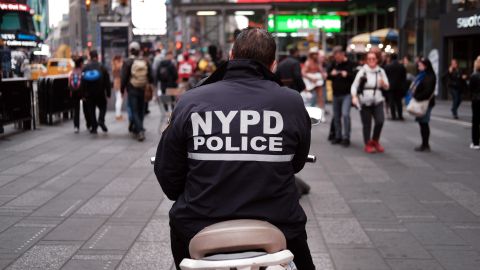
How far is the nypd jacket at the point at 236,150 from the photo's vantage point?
9.16 feet

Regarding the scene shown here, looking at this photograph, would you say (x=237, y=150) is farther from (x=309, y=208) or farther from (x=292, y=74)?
(x=292, y=74)

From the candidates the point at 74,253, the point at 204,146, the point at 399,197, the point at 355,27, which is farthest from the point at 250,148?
the point at 355,27

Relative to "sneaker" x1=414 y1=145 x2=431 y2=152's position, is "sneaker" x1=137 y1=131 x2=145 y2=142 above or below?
above

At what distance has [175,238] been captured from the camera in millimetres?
3010

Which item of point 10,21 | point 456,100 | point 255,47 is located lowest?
point 456,100

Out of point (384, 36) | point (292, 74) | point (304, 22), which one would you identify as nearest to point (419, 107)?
point (292, 74)

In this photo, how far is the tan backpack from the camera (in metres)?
13.3

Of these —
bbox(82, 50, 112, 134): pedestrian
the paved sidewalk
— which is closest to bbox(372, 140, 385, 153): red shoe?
the paved sidewalk

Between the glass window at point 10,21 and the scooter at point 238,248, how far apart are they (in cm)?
2841

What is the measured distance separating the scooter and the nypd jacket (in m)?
0.15

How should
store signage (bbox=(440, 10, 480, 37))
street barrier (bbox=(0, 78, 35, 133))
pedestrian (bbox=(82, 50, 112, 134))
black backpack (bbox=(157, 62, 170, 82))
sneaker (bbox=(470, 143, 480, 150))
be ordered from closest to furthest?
sneaker (bbox=(470, 143, 480, 150)), street barrier (bbox=(0, 78, 35, 133)), pedestrian (bbox=(82, 50, 112, 134)), black backpack (bbox=(157, 62, 170, 82)), store signage (bbox=(440, 10, 480, 37))

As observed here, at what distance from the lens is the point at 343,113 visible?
12.6m

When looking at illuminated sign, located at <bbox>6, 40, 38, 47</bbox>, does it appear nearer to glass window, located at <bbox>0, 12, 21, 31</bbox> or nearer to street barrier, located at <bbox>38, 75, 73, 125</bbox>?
glass window, located at <bbox>0, 12, 21, 31</bbox>

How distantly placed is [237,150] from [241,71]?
0.38 meters
